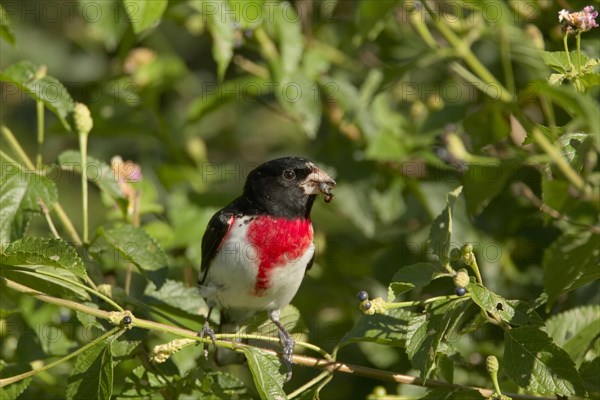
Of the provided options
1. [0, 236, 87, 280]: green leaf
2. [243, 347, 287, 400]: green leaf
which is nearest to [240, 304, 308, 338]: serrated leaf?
[243, 347, 287, 400]: green leaf

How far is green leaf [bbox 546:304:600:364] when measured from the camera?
315cm

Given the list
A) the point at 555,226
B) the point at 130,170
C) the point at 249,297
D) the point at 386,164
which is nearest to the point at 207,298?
the point at 249,297

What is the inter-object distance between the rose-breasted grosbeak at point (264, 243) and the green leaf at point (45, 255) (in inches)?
A: 45.5

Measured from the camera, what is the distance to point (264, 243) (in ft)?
12.8

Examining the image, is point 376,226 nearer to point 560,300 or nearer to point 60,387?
point 560,300

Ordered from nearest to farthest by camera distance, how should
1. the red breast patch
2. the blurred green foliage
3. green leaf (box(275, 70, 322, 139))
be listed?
the blurred green foliage → the red breast patch → green leaf (box(275, 70, 322, 139))

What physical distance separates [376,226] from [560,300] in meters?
1.41

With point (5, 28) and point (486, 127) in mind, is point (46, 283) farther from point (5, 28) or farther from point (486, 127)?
point (486, 127)

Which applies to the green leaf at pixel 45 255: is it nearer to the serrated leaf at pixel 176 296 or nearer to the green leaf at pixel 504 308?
the serrated leaf at pixel 176 296

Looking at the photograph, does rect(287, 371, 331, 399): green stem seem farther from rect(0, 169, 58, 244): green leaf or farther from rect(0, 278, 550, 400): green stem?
rect(0, 169, 58, 244): green leaf

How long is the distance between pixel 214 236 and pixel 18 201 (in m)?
0.98

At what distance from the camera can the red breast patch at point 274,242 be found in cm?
388

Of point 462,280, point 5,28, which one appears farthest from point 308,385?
point 5,28

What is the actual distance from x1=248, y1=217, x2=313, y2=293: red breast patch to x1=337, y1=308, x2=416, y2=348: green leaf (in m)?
0.80
